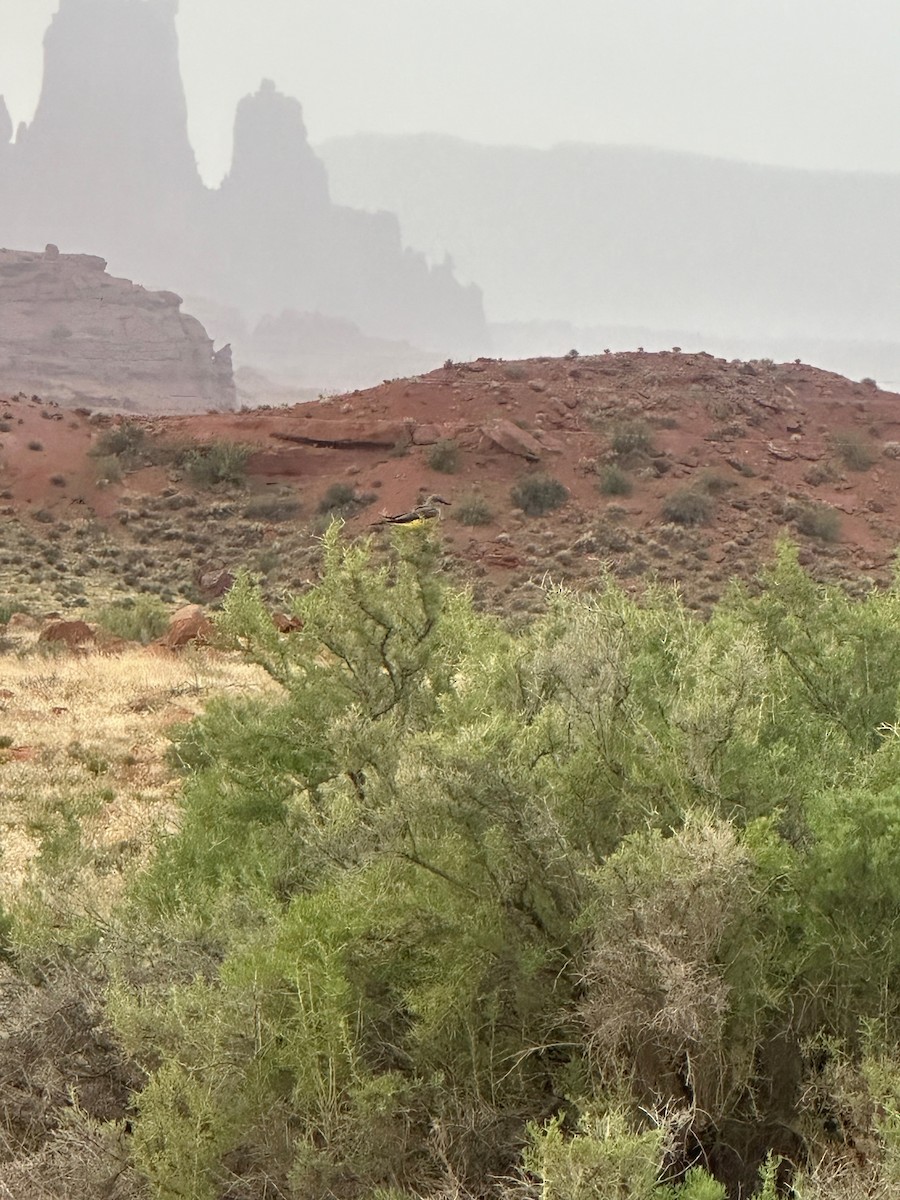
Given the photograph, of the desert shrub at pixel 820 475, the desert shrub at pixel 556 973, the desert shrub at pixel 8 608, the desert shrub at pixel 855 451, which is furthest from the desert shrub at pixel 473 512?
the desert shrub at pixel 556 973

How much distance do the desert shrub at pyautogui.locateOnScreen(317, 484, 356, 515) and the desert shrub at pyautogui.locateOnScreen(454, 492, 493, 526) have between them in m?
3.47

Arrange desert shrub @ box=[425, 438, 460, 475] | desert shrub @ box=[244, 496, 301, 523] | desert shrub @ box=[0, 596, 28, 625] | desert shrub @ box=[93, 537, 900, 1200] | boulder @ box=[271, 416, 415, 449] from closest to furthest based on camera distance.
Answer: desert shrub @ box=[93, 537, 900, 1200] → desert shrub @ box=[0, 596, 28, 625] → desert shrub @ box=[244, 496, 301, 523] → desert shrub @ box=[425, 438, 460, 475] → boulder @ box=[271, 416, 415, 449]

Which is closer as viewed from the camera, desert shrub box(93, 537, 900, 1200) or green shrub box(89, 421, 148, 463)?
desert shrub box(93, 537, 900, 1200)

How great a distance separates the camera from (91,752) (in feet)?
34.5

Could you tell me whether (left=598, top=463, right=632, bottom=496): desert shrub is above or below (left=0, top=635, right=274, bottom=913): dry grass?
above

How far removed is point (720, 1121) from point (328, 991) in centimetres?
115

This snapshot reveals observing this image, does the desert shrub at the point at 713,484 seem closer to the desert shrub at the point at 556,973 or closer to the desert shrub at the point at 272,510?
the desert shrub at the point at 272,510

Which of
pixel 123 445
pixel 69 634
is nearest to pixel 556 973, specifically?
pixel 69 634

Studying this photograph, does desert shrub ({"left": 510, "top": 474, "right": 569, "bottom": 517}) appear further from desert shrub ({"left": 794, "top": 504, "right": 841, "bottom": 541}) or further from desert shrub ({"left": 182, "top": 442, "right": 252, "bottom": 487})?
desert shrub ({"left": 182, "top": 442, "right": 252, "bottom": 487})

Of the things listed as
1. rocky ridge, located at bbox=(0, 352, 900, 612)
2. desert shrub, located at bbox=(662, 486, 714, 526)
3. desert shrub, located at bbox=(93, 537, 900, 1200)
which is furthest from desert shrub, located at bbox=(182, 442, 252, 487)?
desert shrub, located at bbox=(93, 537, 900, 1200)

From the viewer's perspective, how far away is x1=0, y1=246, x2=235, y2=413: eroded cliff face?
87250mm

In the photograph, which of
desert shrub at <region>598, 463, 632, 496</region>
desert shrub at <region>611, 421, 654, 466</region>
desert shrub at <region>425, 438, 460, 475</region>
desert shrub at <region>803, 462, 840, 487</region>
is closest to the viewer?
desert shrub at <region>598, 463, 632, 496</region>

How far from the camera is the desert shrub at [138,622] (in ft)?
64.2

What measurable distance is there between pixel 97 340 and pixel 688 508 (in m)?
72.4
